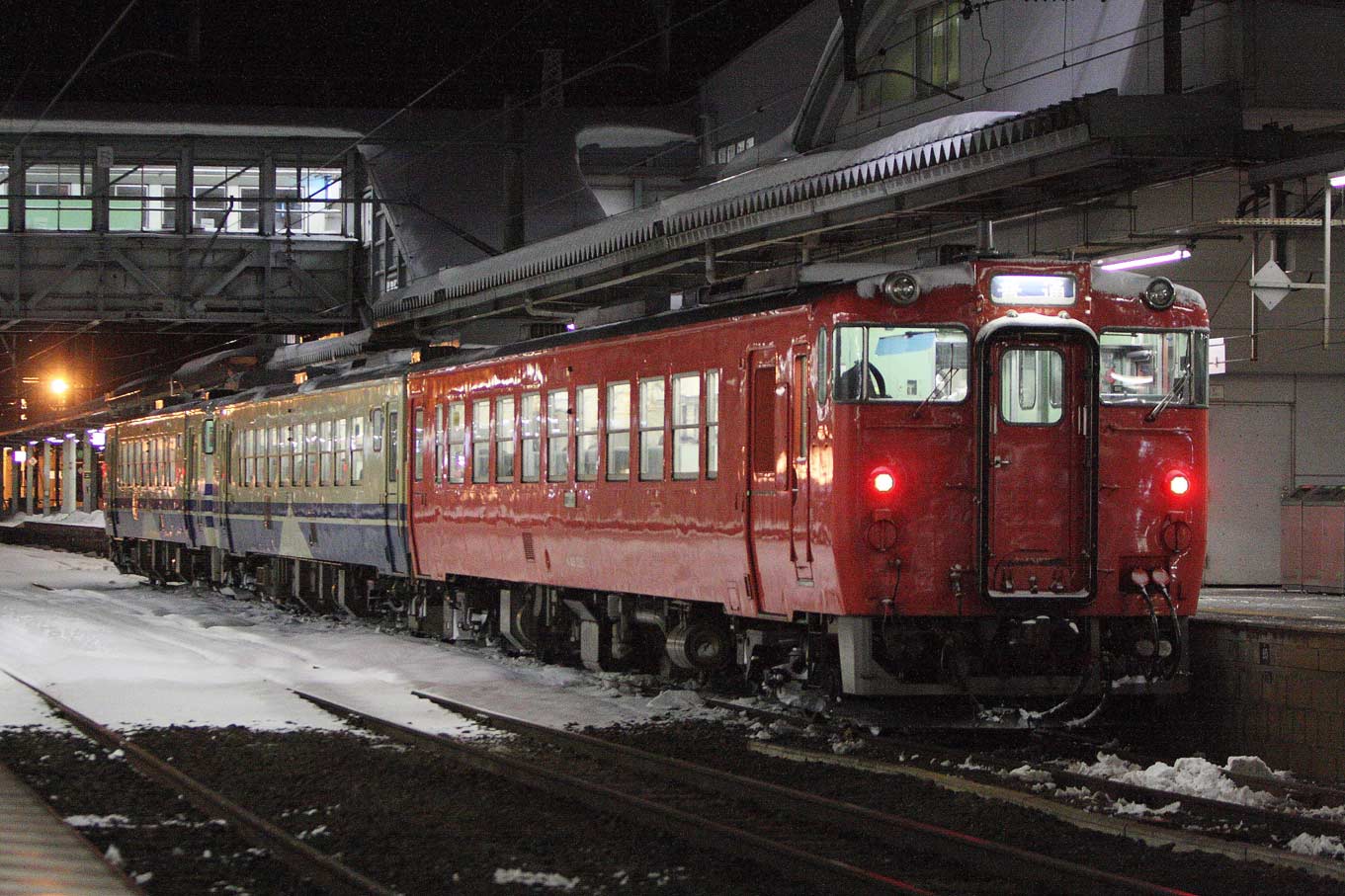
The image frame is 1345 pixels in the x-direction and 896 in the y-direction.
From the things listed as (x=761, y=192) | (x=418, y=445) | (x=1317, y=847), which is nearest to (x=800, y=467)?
(x=1317, y=847)

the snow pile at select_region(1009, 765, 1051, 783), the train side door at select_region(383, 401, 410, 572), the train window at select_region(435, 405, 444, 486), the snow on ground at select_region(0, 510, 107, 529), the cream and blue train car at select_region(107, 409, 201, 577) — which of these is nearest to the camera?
the snow pile at select_region(1009, 765, 1051, 783)

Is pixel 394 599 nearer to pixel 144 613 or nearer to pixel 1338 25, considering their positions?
pixel 144 613

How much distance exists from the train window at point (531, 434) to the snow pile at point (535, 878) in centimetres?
751

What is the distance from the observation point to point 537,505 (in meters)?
14.7

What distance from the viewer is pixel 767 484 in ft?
37.2

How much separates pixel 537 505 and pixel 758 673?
3.19 m

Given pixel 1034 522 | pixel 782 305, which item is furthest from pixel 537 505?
pixel 1034 522

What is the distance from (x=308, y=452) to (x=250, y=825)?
13521 millimetres

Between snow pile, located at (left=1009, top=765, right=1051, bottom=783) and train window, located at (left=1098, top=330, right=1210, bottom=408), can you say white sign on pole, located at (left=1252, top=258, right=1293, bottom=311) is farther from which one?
snow pile, located at (left=1009, top=765, right=1051, bottom=783)

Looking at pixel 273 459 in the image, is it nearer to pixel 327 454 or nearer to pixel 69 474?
pixel 327 454

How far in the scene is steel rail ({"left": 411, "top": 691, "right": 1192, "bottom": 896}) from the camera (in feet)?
23.1

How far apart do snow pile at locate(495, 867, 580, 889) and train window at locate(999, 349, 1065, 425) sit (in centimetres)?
467

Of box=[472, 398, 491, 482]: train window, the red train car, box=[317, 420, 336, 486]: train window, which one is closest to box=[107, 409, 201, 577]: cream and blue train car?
box=[317, 420, 336, 486]: train window

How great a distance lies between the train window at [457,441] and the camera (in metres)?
16.5
